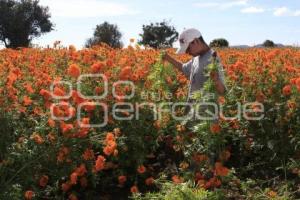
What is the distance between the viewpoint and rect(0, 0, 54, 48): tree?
3853cm

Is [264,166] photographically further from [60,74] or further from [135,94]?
[60,74]

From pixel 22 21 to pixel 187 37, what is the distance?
35.8 m

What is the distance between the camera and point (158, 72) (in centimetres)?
550

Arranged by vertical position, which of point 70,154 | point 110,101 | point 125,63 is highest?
point 125,63

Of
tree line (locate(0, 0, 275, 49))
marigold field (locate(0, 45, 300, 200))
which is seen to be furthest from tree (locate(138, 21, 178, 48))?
marigold field (locate(0, 45, 300, 200))

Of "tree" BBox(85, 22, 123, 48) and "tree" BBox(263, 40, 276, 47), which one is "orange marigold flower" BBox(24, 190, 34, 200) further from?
"tree" BBox(85, 22, 123, 48)

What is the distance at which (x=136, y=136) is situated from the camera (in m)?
4.86

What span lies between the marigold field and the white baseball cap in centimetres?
52

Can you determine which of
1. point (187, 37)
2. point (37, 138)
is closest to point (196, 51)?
point (187, 37)

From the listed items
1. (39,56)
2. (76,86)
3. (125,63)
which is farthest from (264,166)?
(39,56)

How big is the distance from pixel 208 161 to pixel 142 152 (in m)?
0.66

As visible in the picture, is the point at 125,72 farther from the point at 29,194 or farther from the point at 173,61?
the point at 29,194

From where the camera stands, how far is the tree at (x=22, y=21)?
38531 millimetres

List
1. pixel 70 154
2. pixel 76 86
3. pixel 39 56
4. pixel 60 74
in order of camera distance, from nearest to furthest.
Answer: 1. pixel 70 154
2. pixel 76 86
3. pixel 60 74
4. pixel 39 56
